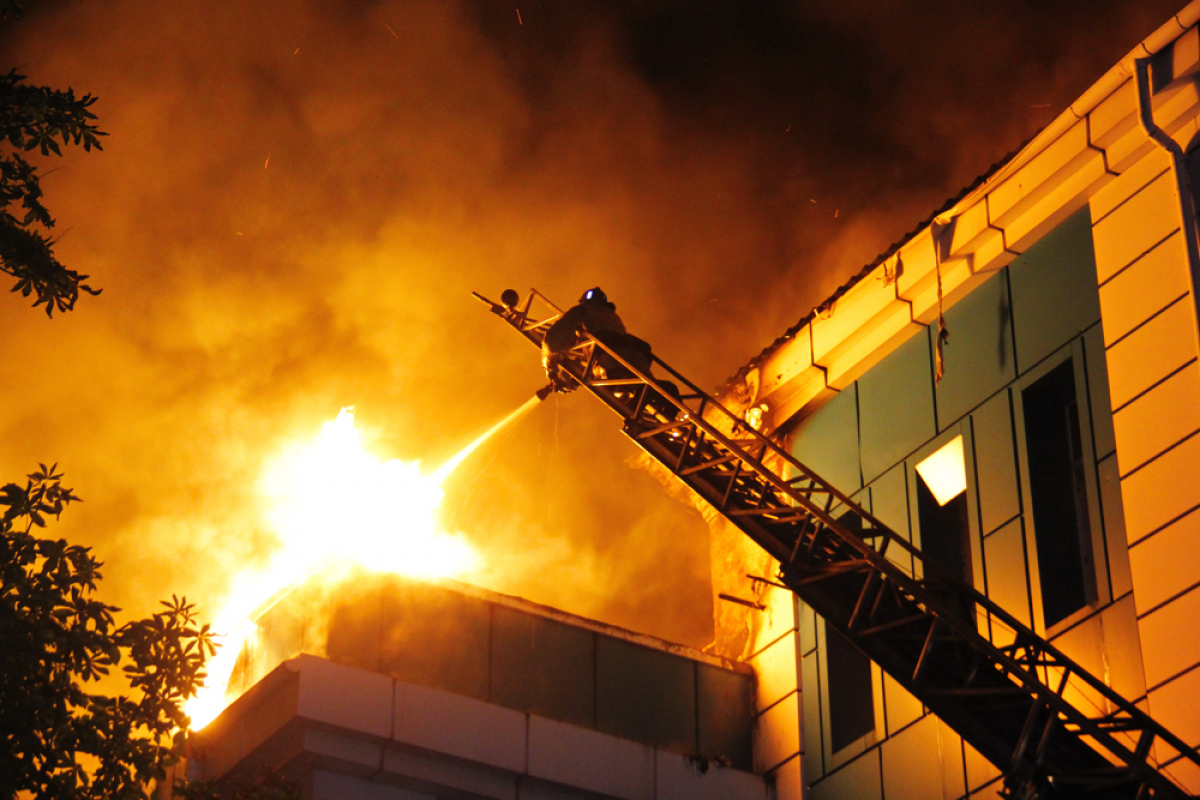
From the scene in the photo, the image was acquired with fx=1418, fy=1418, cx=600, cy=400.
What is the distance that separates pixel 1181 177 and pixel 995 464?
3.82 m

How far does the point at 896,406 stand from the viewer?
1878cm

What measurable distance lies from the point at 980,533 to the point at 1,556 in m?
10.7

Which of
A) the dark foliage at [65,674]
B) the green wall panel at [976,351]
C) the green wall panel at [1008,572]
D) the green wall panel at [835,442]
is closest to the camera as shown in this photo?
the dark foliage at [65,674]

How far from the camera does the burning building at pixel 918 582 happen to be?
13.6m

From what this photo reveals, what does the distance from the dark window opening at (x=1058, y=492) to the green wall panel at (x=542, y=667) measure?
649cm

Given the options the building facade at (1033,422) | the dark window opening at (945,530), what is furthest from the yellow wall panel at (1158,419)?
the dark window opening at (945,530)

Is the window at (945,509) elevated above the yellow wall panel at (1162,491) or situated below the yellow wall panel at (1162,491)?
above

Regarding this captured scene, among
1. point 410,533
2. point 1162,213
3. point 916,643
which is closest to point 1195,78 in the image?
point 1162,213

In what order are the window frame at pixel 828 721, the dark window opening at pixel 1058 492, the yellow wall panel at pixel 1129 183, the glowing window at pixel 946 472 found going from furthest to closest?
the window frame at pixel 828 721, the glowing window at pixel 946 472, the yellow wall panel at pixel 1129 183, the dark window opening at pixel 1058 492

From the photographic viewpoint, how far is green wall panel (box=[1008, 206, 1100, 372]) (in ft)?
52.3

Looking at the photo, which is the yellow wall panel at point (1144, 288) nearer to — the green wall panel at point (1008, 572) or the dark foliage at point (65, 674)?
the green wall panel at point (1008, 572)

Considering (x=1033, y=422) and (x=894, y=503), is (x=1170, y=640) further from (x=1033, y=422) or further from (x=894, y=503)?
(x=894, y=503)

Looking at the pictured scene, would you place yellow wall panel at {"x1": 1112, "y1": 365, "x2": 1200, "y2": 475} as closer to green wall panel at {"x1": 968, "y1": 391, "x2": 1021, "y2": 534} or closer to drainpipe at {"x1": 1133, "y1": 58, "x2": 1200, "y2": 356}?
drainpipe at {"x1": 1133, "y1": 58, "x2": 1200, "y2": 356}

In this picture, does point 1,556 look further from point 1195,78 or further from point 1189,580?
point 1195,78
